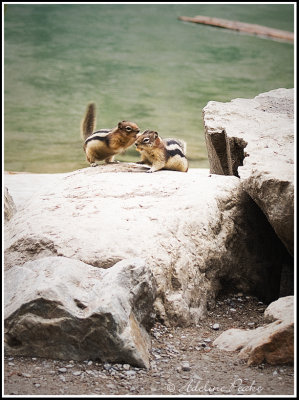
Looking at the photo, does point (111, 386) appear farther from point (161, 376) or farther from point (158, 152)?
point (158, 152)

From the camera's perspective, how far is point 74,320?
230 cm

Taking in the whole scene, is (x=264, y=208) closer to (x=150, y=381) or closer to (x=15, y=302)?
(x=150, y=381)

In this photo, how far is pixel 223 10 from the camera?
31.8ft

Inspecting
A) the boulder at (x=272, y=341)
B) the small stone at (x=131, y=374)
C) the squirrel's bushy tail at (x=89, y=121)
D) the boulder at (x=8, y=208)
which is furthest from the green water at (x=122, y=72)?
the small stone at (x=131, y=374)

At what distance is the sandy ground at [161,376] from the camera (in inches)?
83.9

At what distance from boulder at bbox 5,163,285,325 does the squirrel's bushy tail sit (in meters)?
1.18

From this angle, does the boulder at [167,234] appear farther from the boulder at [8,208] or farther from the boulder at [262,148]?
the boulder at [8,208]

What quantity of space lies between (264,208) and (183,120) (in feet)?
17.7

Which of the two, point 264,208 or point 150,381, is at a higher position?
point 264,208

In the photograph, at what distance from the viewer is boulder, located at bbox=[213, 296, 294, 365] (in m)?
2.29

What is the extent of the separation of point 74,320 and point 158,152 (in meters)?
1.85

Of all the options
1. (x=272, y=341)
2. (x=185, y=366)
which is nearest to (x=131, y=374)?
(x=185, y=366)

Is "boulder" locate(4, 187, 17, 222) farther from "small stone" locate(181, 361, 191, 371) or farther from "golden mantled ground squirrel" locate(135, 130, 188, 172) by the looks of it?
"small stone" locate(181, 361, 191, 371)

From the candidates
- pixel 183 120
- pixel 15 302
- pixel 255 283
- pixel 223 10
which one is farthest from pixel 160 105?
pixel 15 302
